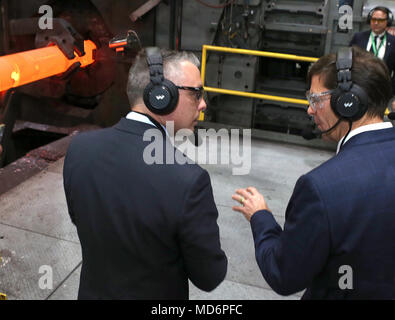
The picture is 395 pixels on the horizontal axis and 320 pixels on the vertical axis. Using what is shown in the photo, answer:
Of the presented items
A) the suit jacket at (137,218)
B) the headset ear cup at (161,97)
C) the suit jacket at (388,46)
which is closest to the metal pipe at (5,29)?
the suit jacket at (388,46)

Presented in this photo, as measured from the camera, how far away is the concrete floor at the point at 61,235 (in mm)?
3199

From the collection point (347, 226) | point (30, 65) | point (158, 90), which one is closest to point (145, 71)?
point (158, 90)

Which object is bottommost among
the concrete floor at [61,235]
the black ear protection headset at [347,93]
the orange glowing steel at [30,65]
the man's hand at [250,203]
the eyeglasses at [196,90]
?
the concrete floor at [61,235]

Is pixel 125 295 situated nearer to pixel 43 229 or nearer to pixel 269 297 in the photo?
pixel 269 297

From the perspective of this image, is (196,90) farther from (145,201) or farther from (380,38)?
(380,38)

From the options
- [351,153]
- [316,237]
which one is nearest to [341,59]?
[351,153]

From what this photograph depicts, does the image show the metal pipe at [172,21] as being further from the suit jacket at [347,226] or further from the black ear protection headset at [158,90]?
the suit jacket at [347,226]

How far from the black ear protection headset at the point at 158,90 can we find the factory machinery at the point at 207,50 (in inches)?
173

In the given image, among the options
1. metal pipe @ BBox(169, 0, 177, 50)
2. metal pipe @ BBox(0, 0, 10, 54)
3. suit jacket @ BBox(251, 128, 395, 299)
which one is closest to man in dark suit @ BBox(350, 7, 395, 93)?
metal pipe @ BBox(169, 0, 177, 50)

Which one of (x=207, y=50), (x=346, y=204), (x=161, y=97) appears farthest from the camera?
(x=207, y=50)

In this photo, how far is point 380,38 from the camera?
5363mm

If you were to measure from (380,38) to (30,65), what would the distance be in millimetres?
4129

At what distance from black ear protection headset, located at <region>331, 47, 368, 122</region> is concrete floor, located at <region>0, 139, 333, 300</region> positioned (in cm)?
200

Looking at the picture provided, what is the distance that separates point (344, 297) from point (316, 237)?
32 cm
